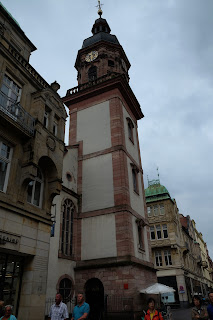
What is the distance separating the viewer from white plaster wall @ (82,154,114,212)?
21.3m

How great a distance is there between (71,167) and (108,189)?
3.76 m

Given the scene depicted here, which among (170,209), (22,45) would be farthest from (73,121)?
(170,209)

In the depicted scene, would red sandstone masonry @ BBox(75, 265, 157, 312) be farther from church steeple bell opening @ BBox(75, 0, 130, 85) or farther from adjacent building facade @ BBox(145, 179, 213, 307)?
adjacent building facade @ BBox(145, 179, 213, 307)

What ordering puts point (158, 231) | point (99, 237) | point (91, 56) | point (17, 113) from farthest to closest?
point (158, 231) → point (91, 56) → point (99, 237) → point (17, 113)

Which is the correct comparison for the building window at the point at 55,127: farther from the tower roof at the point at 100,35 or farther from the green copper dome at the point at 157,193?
the green copper dome at the point at 157,193

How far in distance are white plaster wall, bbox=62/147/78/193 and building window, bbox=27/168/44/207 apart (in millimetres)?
7698

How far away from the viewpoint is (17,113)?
1252cm

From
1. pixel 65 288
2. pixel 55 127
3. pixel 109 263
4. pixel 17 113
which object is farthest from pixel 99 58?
pixel 65 288

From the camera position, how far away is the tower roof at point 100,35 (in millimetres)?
32781

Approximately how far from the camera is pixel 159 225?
4203cm

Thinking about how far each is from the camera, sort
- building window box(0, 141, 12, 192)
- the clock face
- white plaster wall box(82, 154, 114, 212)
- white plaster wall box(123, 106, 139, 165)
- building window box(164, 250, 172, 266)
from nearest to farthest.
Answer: building window box(0, 141, 12, 192), white plaster wall box(82, 154, 114, 212), white plaster wall box(123, 106, 139, 165), the clock face, building window box(164, 250, 172, 266)

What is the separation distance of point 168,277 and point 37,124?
3315cm

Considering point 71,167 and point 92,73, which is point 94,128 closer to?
point 71,167

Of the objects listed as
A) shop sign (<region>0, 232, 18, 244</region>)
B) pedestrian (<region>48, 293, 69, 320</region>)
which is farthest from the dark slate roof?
pedestrian (<region>48, 293, 69, 320</region>)
